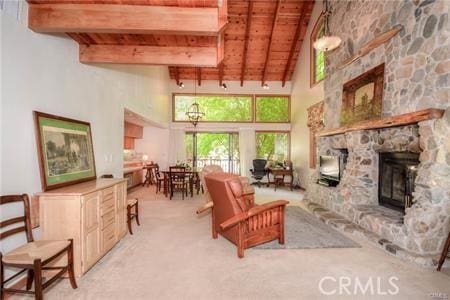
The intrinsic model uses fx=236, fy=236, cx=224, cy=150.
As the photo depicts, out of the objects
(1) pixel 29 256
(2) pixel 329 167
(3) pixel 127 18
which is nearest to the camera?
(1) pixel 29 256

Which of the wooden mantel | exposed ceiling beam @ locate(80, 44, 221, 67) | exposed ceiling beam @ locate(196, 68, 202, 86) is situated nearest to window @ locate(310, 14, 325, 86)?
the wooden mantel

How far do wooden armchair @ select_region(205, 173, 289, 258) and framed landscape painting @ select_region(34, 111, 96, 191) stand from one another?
1.75 m

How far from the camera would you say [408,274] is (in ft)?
8.27

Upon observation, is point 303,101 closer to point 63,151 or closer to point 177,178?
point 177,178

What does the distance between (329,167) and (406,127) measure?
7.09 feet

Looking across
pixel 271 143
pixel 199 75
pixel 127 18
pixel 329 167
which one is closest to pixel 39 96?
pixel 127 18

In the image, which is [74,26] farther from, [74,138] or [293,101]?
[293,101]

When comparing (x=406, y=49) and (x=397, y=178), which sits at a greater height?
(x=406, y=49)

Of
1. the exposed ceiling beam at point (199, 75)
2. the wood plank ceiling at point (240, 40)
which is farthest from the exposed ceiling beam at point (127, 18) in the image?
the exposed ceiling beam at point (199, 75)

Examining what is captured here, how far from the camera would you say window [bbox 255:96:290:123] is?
9.57 meters

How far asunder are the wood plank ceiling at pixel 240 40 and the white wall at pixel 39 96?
0.83 feet

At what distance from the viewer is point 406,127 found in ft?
11.1

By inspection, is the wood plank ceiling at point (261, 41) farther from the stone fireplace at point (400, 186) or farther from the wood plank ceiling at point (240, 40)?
the stone fireplace at point (400, 186)

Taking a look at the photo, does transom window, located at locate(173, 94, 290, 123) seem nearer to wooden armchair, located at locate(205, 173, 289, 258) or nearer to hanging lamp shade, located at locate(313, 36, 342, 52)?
hanging lamp shade, located at locate(313, 36, 342, 52)
